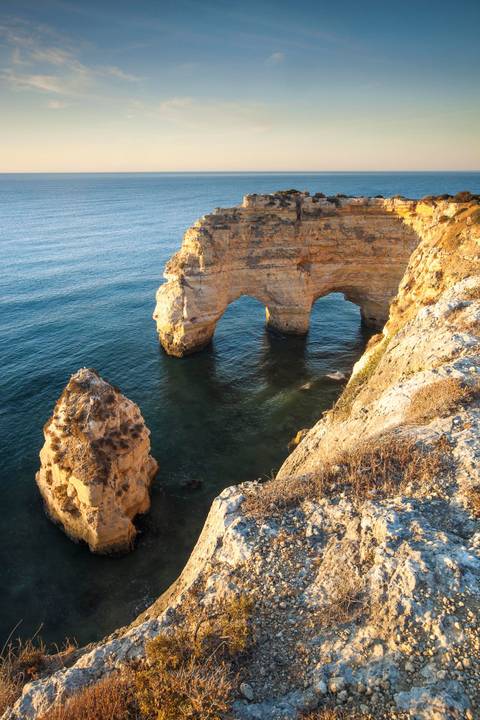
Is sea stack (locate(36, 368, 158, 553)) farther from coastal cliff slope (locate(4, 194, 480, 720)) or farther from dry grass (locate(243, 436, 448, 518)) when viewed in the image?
dry grass (locate(243, 436, 448, 518))

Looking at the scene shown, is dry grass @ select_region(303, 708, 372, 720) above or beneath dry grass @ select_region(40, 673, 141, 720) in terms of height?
above

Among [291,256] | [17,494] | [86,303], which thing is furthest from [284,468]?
[86,303]

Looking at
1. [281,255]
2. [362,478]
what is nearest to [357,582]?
[362,478]

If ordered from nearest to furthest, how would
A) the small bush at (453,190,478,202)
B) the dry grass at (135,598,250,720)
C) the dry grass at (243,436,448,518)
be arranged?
the dry grass at (135,598,250,720) → the dry grass at (243,436,448,518) → the small bush at (453,190,478,202)

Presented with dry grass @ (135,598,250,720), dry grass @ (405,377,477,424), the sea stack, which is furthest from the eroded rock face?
dry grass @ (135,598,250,720)

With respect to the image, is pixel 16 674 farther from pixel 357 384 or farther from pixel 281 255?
pixel 281 255

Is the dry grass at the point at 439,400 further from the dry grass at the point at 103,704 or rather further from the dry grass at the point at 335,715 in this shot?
the dry grass at the point at 103,704
